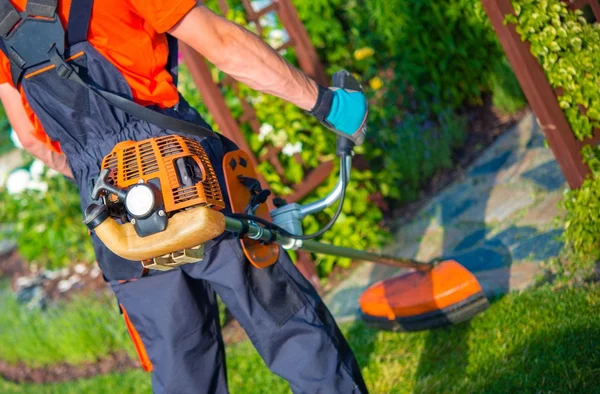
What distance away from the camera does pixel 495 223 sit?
4.13 m

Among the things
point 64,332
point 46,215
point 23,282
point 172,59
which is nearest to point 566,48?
point 172,59

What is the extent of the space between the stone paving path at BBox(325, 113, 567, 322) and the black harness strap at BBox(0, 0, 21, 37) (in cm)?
226

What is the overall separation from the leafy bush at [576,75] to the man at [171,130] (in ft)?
3.30

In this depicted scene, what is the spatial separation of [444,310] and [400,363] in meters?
0.33

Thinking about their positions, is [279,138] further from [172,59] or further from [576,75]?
[172,59]

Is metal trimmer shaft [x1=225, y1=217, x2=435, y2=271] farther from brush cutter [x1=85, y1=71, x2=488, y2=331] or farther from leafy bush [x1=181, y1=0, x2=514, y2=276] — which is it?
leafy bush [x1=181, y1=0, x2=514, y2=276]

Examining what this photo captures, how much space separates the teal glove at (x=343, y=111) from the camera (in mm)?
2467

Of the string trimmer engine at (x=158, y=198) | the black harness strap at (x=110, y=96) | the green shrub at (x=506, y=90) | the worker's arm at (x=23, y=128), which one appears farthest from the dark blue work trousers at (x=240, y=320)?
the green shrub at (x=506, y=90)

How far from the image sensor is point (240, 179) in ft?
7.92

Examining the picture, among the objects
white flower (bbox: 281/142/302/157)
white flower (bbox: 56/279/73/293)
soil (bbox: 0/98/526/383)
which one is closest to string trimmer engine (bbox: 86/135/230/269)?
white flower (bbox: 281/142/302/157)

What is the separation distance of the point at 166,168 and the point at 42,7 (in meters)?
0.57

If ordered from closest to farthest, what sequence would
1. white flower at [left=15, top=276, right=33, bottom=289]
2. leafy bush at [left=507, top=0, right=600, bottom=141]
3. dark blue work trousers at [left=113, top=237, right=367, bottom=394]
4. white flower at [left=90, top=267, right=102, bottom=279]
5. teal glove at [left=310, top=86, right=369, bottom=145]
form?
dark blue work trousers at [left=113, top=237, right=367, bottom=394] → teal glove at [left=310, top=86, right=369, bottom=145] → leafy bush at [left=507, top=0, right=600, bottom=141] → white flower at [left=90, top=267, right=102, bottom=279] → white flower at [left=15, top=276, right=33, bottom=289]

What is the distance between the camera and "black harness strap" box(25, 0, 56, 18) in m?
2.12

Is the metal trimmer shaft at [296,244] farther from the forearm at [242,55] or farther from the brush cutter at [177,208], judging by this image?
the forearm at [242,55]
